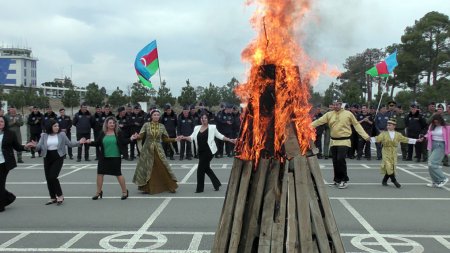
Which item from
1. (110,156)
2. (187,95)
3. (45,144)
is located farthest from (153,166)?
(187,95)

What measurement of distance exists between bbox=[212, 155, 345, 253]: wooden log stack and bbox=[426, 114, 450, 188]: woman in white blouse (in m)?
7.25

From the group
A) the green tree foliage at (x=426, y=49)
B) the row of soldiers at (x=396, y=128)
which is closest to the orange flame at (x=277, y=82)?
the row of soldiers at (x=396, y=128)

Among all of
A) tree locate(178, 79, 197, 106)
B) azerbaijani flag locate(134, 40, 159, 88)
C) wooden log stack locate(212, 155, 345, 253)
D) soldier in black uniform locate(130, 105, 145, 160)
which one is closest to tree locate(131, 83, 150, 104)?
tree locate(178, 79, 197, 106)

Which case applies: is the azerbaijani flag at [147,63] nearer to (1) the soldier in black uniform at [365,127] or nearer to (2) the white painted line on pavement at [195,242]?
(1) the soldier in black uniform at [365,127]

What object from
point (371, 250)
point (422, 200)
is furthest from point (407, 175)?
point (371, 250)

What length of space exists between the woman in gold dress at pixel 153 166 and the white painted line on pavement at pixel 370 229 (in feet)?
12.4

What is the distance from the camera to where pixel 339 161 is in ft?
32.4

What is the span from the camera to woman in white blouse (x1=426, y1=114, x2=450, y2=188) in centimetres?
1012

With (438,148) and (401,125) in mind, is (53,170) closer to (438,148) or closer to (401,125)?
(438,148)

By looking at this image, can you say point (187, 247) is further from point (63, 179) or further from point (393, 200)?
point (63, 179)

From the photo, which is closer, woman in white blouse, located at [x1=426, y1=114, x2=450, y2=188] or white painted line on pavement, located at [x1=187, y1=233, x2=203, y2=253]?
white painted line on pavement, located at [x1=187, y1=233, x2=203, y2=253]

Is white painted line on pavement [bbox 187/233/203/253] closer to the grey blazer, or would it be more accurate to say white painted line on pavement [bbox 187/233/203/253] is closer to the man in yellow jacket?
the grey blazer

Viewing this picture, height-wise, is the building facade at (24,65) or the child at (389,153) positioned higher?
the building facade at (24,65)

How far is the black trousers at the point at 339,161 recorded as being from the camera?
9.72 metres
